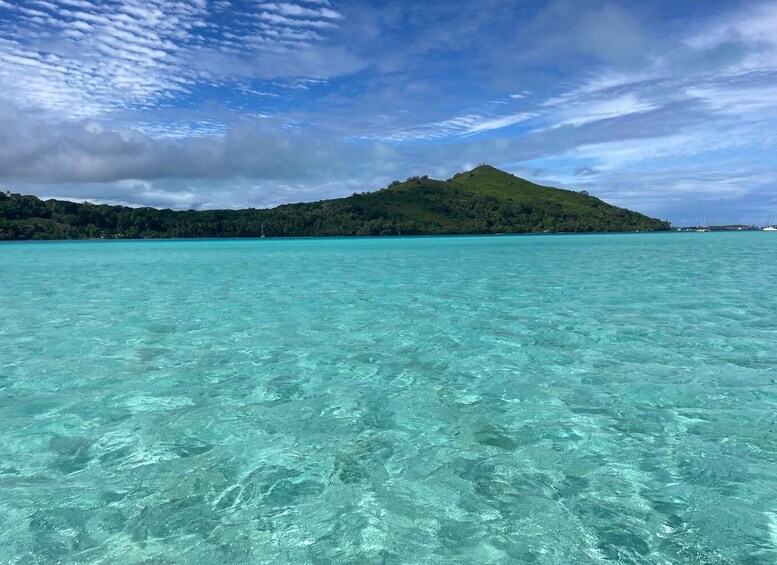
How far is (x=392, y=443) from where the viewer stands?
6.90 m

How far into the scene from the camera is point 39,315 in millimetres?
17938

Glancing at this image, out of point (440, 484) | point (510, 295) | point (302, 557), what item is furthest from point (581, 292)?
point (302, 557)

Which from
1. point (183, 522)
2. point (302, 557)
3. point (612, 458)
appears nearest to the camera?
point (302, 557)

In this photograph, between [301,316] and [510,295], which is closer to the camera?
[301,316]

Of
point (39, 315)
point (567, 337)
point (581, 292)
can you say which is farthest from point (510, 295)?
point (39, 315)

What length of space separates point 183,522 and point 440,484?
107 inches

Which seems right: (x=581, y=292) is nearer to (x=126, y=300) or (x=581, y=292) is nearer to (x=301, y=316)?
(x=301, y=316)

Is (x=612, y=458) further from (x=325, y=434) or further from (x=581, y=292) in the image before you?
(x=581, y=292)

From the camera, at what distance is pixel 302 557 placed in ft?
15.0

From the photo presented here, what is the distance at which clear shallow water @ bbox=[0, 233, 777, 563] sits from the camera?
4.78 metres

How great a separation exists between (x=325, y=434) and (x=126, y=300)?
18.2 metres

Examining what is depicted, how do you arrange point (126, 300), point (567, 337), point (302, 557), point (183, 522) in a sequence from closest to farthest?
point (302, 557) → point (183, 522) → point (567, 337) → point (126, 300)

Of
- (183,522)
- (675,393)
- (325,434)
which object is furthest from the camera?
(675,393)

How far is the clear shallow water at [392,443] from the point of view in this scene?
4.78 metres
